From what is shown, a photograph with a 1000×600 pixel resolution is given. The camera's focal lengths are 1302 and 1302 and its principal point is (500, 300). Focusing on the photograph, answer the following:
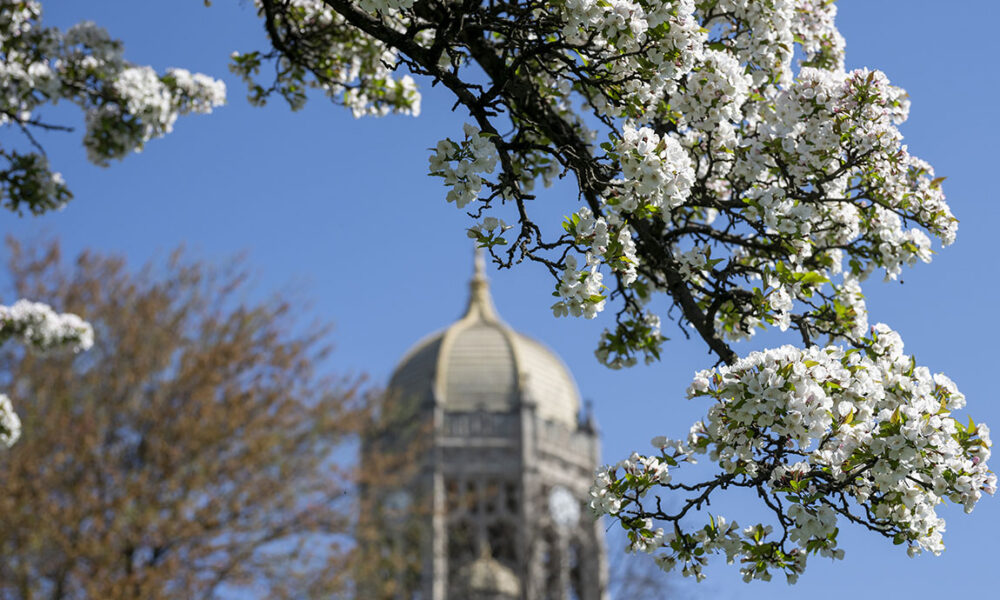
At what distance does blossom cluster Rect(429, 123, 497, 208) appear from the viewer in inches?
227

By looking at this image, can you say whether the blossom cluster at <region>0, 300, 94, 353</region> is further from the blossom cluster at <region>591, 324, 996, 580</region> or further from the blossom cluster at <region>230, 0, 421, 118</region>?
the blossom cluster at <region>591, 324, 996, 580</region>

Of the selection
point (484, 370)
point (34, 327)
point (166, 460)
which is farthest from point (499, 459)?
point (34, 327)

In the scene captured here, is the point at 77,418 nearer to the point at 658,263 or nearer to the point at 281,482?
the point at 281,482

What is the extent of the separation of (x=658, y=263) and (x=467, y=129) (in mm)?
1784

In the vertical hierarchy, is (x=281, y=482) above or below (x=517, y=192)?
above

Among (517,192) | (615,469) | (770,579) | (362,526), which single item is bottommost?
(770,579)

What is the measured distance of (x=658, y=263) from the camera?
716cm

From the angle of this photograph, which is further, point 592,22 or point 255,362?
point 255,362

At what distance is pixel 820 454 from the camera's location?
5824 mm

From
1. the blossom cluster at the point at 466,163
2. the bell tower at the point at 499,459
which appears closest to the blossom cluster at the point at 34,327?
the blossom cluster at the point at 466,163

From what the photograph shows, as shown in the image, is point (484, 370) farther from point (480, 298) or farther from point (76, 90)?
point (76, 90)

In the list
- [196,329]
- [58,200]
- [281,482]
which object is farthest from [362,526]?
[58,200]

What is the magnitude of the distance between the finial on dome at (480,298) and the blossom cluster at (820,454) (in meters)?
60.7

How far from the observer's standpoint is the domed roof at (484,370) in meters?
62.9
